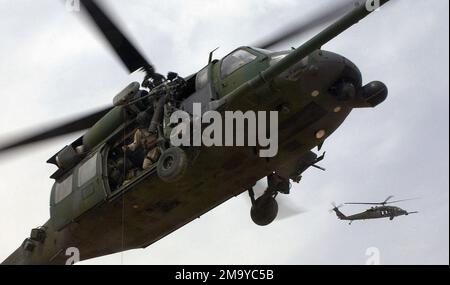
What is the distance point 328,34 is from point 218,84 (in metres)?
2.69

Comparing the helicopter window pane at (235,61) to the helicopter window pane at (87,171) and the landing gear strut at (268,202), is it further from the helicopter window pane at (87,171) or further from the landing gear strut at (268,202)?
the helicopter window pane at (87,171)

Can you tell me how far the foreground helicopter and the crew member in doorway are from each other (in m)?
0.16

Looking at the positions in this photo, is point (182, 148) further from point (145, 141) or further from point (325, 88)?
point (325, 88)

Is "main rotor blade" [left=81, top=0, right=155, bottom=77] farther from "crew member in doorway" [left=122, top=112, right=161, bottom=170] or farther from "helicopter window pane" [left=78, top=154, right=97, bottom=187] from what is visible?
"helicopter window pane" [left=78, top=154, right=97, bottom=187]

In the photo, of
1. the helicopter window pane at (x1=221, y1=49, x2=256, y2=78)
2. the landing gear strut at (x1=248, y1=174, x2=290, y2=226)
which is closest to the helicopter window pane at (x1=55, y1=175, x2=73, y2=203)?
the landing gear strut at (x1=248, y1=174, x2=290, y2=226)

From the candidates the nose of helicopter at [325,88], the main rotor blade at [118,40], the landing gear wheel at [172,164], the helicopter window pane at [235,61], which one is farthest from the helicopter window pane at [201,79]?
the nose of helicopter at [325,88]

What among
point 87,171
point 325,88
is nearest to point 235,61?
point 325,88

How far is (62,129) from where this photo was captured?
47.3ft

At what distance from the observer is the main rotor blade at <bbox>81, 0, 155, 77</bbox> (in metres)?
12.9

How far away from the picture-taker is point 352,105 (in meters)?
12.2

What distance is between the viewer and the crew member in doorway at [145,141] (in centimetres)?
1323

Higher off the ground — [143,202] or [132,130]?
[132,130]
